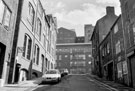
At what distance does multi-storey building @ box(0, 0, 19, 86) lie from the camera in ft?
42.8

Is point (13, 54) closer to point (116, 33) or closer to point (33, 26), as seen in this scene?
point (33, 26)

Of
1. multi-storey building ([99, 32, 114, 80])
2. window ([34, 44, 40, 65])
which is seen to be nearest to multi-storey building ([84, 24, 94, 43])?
multi-storey building ([99, 32, 114, 80])

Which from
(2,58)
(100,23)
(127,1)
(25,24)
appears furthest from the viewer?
(100,23)

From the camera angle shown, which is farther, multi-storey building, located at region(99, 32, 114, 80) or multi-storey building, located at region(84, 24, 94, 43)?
multi-storey building, located at region(84, 24, 94, 43)

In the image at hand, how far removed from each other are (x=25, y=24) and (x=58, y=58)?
193ft

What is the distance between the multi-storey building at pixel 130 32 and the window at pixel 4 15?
12007 millimetres

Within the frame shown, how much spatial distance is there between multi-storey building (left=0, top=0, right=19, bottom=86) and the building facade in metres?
61.1

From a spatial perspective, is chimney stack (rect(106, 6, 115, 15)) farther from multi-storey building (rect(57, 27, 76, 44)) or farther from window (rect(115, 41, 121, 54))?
multi-storey building (rect(57, 27, 76, 44))

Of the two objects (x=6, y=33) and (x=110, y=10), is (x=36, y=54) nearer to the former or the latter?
(x=6, y=33)

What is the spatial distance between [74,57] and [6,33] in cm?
6289

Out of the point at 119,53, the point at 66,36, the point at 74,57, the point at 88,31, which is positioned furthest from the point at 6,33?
the point at 88,31

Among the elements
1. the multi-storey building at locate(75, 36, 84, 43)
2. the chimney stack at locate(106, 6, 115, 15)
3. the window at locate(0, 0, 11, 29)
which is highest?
the multi-storey building at locate(75, 36, 84, 43)

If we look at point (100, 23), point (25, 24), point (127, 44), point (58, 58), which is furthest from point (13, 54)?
point (58, 58)

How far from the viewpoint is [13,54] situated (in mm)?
14930
